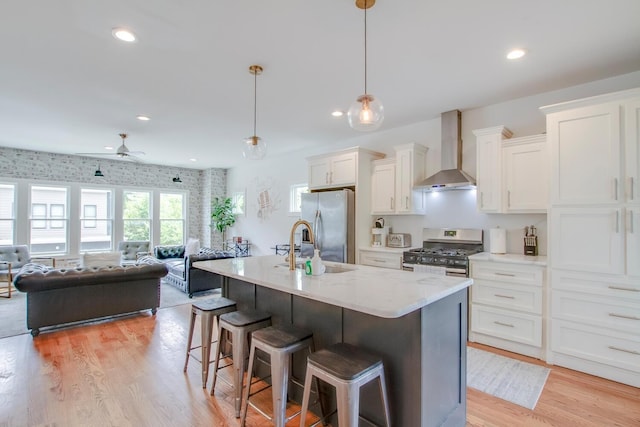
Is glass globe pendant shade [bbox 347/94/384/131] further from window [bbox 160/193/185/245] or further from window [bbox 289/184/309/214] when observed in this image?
window [bbox 160/193/185/245]

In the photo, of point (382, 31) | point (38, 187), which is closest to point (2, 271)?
point (38, 187)

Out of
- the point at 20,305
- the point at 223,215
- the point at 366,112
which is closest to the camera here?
the point at 366,112

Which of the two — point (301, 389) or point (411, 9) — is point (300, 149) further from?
point (301, 389)

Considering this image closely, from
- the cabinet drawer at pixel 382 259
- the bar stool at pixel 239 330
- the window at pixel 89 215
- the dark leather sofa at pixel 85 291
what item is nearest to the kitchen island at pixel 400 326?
the bar stool at pixel 239 330

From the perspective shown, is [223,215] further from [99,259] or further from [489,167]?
[489,167]

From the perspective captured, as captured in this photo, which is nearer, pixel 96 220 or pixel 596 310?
pixel 596 310

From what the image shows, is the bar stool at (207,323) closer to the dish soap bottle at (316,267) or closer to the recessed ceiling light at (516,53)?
the dish soap bottle at (316,267)

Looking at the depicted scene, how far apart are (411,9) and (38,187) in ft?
27.2

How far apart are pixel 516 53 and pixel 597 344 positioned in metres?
2.59

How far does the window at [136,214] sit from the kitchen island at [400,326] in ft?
23.1

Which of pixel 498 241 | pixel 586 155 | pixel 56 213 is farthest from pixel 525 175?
pixel 56 213

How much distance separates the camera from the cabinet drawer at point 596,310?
2602 mm

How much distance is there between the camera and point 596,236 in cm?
277

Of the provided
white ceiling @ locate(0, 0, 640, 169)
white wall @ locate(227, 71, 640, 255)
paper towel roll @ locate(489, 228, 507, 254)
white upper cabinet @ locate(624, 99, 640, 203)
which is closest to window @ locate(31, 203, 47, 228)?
white ceiling @ locate(0, 0, 640, 169)
